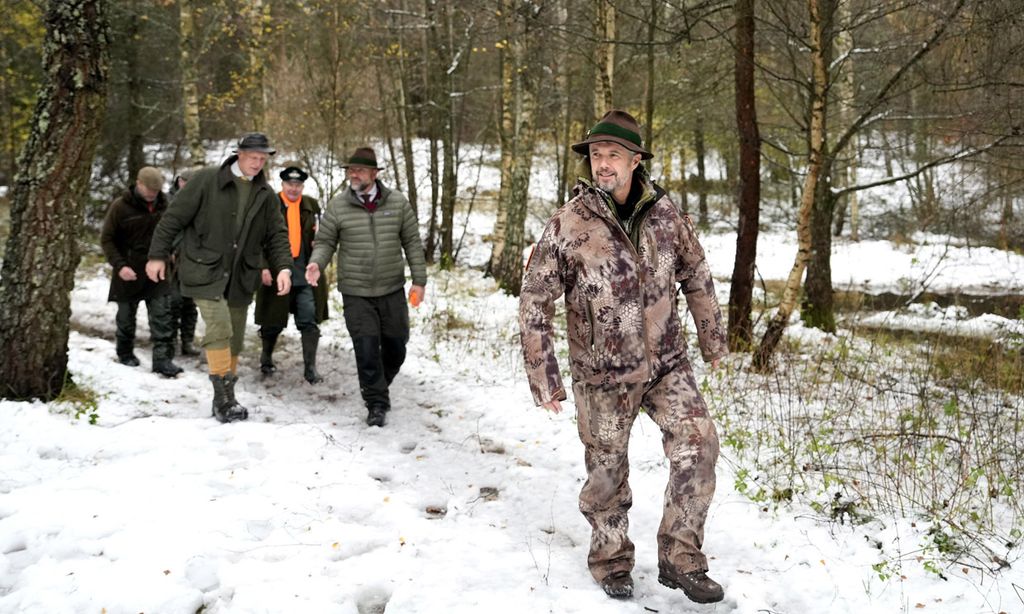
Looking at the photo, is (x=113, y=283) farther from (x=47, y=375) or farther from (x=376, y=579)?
(x=376, y=579)

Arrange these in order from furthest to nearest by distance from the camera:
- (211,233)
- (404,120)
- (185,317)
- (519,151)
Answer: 1. (404,120)
2. (519,151)
3. (185,317)
4. (211,233)

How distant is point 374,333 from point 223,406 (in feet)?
4.58

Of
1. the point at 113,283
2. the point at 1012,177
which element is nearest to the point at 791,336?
the point at 1012,177

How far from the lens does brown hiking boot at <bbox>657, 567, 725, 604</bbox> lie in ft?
11.0

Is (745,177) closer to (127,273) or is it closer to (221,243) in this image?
(221,243)

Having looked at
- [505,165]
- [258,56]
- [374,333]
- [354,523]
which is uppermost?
[258,56]

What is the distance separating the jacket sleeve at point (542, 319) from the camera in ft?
11.3

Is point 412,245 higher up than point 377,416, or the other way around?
point 412,245

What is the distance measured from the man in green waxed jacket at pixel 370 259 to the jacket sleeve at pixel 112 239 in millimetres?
2733

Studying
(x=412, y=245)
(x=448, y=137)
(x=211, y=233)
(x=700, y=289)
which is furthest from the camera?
(x=448, y=137)

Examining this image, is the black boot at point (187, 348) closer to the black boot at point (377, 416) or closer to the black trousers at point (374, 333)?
the black trousers at point (374, 333)

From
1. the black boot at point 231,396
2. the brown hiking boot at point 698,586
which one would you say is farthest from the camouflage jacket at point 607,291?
the black boot at point 231,396

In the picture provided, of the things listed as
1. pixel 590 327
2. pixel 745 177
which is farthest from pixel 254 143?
pixel 745 177

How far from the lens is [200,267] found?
579cm
